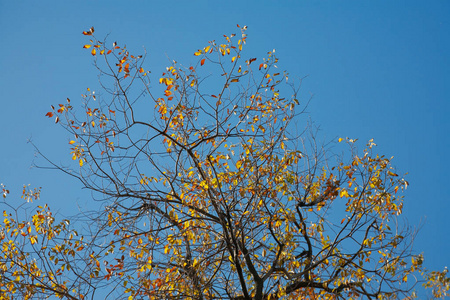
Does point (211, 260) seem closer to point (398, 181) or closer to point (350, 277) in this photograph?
point (350, 277)

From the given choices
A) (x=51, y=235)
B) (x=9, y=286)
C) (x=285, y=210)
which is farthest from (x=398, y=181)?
(x=9, y=286)

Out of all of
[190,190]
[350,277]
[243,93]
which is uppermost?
[243,93]

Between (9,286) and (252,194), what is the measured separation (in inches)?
142

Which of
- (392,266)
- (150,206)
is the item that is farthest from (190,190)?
(392,266)

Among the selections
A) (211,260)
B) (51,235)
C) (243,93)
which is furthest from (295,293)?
(51,235)

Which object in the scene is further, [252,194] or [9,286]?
[9,286]

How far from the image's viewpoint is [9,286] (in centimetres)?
663

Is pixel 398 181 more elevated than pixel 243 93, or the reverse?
pixel 243 93

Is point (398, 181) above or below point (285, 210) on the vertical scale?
above

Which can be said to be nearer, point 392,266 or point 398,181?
point 392,266

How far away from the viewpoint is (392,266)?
5.97m

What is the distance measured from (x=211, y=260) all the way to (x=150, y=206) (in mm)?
1003

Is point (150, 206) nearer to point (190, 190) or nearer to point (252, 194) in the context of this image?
point (190, 190)

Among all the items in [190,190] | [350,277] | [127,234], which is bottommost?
[350,277]
